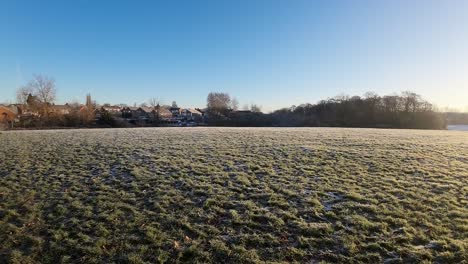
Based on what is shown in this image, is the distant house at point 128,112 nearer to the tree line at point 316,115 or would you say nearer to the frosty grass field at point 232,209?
the tree line at point 316,115

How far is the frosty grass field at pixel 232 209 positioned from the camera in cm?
557

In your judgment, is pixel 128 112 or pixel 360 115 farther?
pixel 128 112

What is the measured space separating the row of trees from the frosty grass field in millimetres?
63921

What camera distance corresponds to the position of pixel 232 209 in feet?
24.4

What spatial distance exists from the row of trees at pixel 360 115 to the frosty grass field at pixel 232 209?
6392 cm

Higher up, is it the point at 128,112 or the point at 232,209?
the point at 128,112

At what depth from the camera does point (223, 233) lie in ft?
20.4

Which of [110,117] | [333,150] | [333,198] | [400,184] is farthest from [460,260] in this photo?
[110,117]

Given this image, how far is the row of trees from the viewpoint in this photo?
6825cm

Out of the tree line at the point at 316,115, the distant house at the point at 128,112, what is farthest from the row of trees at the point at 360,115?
the distant house at the point at 128,112

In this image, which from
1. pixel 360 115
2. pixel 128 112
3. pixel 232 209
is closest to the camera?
pixel 232 209

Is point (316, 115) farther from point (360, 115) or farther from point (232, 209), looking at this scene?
point (232, 209)

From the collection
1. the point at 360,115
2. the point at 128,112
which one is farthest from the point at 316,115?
the point at 128,112

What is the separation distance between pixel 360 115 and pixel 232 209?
2991 inches
